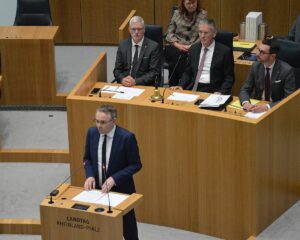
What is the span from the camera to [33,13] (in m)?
10.0

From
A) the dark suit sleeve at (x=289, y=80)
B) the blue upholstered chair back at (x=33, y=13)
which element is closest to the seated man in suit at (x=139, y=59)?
the dark suit sleeve at (x=289, y=80)

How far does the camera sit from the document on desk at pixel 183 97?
22.6 feet

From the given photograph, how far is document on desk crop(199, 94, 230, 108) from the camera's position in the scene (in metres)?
6.63

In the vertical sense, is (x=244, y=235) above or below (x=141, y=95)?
below

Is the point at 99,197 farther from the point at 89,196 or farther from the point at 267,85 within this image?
the point at 267,85

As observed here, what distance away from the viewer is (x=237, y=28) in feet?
34.9

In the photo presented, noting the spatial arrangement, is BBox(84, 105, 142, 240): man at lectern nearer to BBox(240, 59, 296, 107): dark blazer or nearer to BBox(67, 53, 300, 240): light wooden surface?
BBox(67, 53, 300, 240): light wooden surface

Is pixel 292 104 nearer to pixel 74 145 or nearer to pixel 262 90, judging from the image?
pixel 262 90

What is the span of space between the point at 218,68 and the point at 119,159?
6.49 ft

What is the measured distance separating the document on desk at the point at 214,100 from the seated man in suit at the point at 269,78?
14cm

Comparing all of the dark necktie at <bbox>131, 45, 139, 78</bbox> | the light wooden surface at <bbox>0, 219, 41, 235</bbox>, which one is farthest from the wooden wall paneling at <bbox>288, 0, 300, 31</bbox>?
the light wooden surface at <bbox>0, 219, 41, 235</bbox>

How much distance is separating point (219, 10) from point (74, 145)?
168 inches

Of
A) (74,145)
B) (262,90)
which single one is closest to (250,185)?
(262,90)

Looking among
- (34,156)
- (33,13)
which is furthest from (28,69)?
(34,156)
